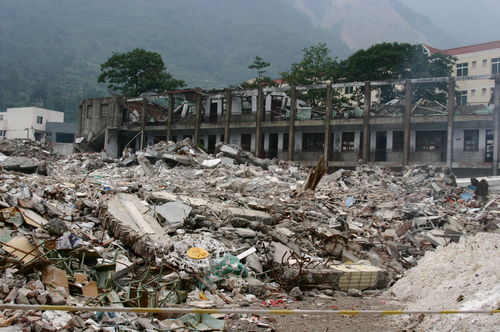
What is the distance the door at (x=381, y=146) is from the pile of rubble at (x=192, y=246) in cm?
1511

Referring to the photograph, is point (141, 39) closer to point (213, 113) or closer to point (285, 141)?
point (213, 113)

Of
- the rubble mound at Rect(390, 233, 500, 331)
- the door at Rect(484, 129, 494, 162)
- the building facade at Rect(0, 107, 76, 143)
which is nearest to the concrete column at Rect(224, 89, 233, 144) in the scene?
the door at Rect(484, 129, 494, 162)

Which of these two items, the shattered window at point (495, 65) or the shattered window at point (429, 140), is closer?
the shattered window at point (429, 140)

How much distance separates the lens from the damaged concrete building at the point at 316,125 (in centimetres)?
2811

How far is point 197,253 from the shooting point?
303 inches

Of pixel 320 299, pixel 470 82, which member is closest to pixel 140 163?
pixel 320 299

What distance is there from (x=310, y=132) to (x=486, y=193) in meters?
17.6

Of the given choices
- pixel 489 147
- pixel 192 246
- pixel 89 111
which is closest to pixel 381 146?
pixel 489 147

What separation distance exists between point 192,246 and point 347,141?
25.5 meters

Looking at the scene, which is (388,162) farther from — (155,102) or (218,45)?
(218,45)

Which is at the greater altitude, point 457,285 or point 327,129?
point 327,129

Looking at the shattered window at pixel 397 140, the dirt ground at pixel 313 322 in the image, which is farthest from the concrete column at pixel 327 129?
the dirt ground at pixel 313 322

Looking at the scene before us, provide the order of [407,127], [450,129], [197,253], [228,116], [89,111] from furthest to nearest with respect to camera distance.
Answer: [89,111]
[228,116]
[407,127]
[450,129]
[197,253]

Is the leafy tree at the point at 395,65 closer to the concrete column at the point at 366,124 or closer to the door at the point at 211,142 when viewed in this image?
the concrete column at the point at 366,124
